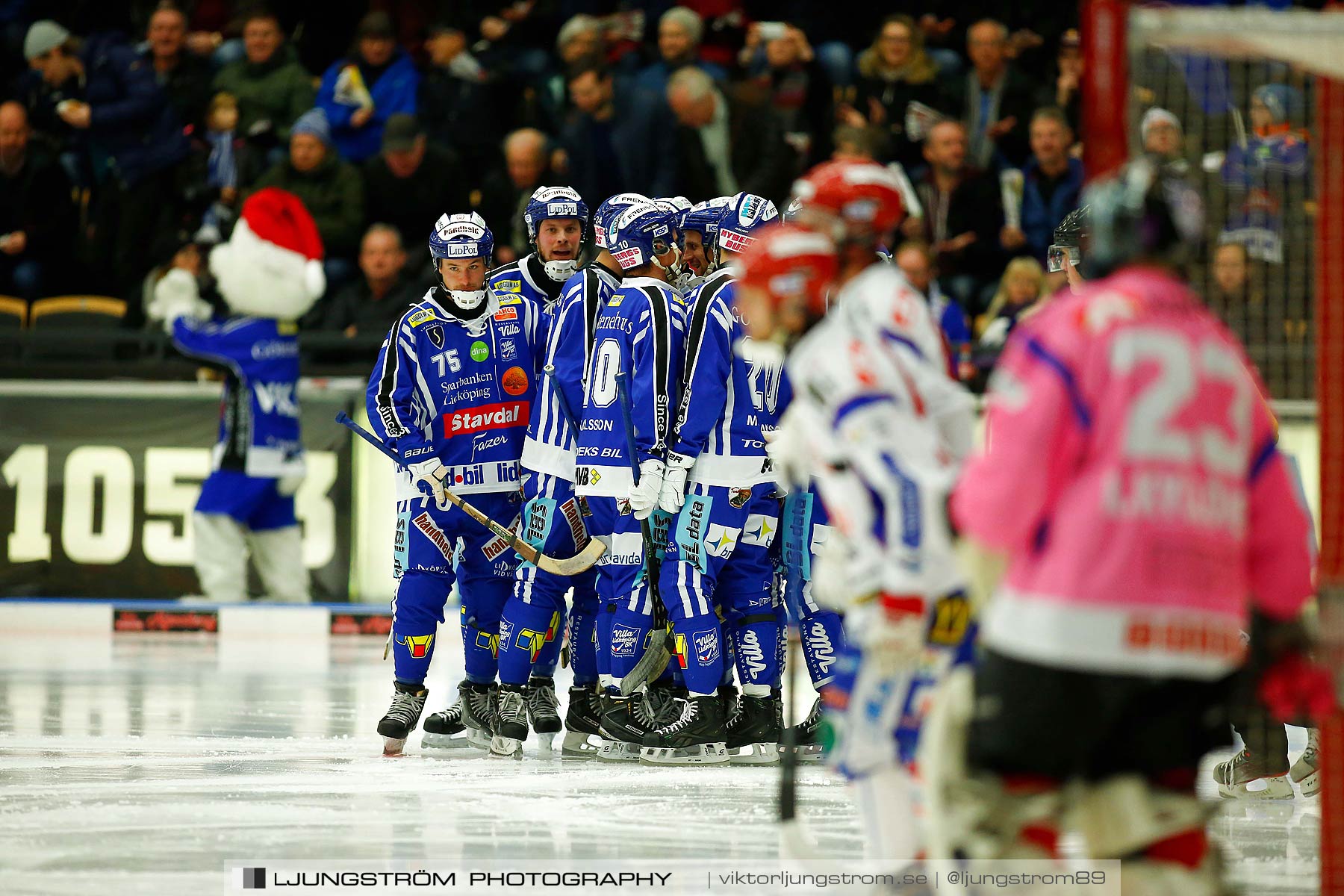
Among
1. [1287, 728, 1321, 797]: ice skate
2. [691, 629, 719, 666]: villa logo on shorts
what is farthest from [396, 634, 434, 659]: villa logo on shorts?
[1287, 728, 1321, 797]: ice skate

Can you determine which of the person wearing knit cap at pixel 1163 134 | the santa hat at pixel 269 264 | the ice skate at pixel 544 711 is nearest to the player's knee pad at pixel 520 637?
the ice skate at pixel 544 711

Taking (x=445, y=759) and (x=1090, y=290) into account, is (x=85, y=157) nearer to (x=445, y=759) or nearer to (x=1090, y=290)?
(x=445, y=759)

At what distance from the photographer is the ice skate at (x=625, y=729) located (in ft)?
25.9

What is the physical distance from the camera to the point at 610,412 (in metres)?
7.79

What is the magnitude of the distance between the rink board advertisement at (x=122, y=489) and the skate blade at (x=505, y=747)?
14.1 ft

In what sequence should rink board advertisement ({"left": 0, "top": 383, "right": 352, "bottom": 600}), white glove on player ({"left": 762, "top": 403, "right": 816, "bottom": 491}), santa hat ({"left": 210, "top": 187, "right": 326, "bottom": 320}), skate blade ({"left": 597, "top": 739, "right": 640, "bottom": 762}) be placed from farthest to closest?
rink board advertisement ({"left": 0, "top": 383, "right": 352, "bottom": 600}) < santa hat ({"left": 210, "top": 187, "right": 326, "bottom": 320}) < skate blade ({"left": 597, "top": 739, "right": 640, "bottom": 762}) < white glove on player ({"left": 762, "top": 403, "right": 816, "bottom": 491})

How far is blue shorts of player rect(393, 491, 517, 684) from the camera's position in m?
8.05

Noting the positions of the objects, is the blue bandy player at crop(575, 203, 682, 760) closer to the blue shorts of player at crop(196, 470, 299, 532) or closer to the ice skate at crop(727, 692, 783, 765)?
the ice skate at crop(727, 692, 783, 765)

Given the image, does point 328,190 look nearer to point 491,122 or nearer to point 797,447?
point 491,122

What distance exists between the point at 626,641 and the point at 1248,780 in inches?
101

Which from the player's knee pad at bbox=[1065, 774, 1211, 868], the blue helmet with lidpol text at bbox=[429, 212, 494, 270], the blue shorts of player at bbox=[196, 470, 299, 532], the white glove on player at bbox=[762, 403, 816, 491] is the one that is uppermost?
the blue helmet with lidpol text at bbox=[429, 212, 494, 270]

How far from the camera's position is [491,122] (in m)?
14.0

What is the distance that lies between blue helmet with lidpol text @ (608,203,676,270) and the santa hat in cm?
373

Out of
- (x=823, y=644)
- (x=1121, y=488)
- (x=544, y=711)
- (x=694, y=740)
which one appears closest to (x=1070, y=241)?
(x=823, y=644)
